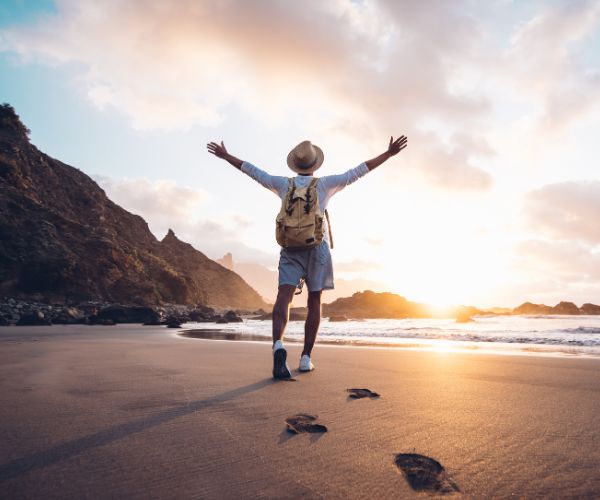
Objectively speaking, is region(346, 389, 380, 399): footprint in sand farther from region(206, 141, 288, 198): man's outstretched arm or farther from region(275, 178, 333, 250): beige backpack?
region(206, 141, 288, 198): man's outstretched arm

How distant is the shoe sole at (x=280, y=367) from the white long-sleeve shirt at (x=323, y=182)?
1.43 m

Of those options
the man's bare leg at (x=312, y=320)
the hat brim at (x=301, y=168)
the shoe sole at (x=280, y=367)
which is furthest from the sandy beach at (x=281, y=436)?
the hat brim at (x=301, y=168)

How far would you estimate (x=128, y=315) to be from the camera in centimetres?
2258

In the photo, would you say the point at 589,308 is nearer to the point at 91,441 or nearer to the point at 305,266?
the point at 305,266

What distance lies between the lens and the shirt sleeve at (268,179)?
3.86 m

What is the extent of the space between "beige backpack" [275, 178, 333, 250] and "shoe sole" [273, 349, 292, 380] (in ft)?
3.13

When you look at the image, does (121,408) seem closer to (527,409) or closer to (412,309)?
(527,409)

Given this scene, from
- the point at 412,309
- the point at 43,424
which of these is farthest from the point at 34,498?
the point at 412,309

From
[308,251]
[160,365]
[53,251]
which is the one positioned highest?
[53,251]

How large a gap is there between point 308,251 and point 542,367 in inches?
98.9

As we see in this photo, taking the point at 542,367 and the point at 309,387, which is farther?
the point at 542,367

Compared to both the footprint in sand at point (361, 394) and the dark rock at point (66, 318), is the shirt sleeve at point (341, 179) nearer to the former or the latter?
the footprint in sand at point (361, 394)

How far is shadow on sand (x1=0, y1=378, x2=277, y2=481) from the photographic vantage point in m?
1.16

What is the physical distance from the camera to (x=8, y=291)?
2944 centimetres
